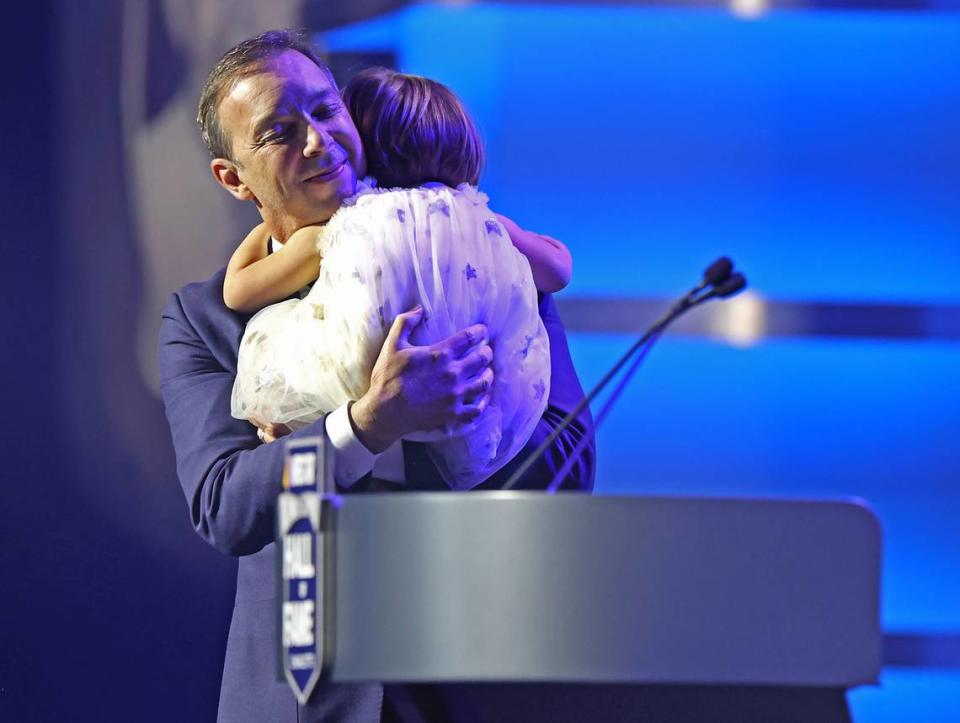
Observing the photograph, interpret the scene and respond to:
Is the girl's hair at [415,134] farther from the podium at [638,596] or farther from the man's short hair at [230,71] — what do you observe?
the podium at [638,596]

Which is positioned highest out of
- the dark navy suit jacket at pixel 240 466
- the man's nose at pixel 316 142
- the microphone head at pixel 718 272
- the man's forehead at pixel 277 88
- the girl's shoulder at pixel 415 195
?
the man's forehead at pixel 277 88

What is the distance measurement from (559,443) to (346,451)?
31 cm

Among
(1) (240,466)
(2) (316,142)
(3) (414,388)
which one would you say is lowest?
(1) (240,466)

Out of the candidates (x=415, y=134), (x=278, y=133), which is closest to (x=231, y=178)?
(x=278, y=133)

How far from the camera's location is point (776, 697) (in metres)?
0.98

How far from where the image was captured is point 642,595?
90 centimetres

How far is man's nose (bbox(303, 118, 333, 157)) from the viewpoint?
1.45 m

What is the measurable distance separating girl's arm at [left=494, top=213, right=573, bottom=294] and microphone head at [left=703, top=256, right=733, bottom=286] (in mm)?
545

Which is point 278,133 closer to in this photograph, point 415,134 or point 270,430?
point 415,134

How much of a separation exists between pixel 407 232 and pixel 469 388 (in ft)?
0.58

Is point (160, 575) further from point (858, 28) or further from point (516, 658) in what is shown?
point (858, 28)

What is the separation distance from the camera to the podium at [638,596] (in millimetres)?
897

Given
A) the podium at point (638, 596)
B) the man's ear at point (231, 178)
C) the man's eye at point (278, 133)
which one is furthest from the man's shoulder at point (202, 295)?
the podium at point (638, 596)

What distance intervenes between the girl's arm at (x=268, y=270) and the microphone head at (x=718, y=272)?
569 mm
